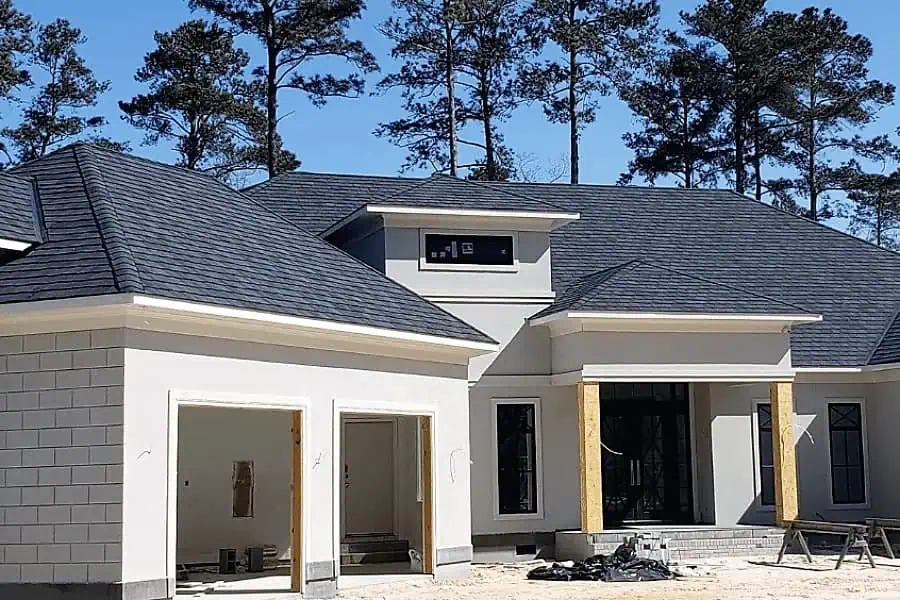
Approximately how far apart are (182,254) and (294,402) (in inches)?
86.8

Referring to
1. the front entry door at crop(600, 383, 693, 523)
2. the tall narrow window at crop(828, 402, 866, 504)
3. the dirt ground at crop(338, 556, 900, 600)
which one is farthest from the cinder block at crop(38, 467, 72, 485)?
the tall narrow window at crop(828, 402, 866, 504)

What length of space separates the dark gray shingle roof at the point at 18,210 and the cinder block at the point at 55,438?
2310mm

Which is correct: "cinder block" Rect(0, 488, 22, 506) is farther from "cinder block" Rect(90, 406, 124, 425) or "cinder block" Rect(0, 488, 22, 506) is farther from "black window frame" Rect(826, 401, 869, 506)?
"black window frame" Rect(826, 401, 869, 506)

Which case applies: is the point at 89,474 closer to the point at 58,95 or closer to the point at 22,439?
the point at 22,439

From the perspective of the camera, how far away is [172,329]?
13.7m

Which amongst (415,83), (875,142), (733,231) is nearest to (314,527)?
(733,231)

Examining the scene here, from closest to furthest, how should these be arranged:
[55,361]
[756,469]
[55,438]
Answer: [55,438] < [55,361] < [756,469]

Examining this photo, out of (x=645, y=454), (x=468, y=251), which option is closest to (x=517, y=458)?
(x=645, y=454)

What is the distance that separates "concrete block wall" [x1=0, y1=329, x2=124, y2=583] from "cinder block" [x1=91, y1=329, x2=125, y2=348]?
0.03ft

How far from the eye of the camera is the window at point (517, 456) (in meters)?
20.5

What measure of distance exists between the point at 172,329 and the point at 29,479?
217cm

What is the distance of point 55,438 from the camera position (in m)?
13.3

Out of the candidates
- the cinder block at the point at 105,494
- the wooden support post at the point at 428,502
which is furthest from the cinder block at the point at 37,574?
the wooden support post at the point at 428,502

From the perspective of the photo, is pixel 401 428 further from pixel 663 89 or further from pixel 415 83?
pixel 663 89
